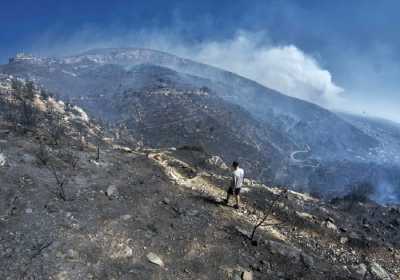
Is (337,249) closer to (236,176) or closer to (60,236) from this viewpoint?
(236,176)

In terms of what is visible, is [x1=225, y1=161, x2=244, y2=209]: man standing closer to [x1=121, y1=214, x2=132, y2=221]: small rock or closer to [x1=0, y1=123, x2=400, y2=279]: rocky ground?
[x1=0, y1=123, x2=400, y2=279]: rocky ground

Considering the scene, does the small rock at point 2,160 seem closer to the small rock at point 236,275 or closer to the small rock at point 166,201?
the small rock at point 166,201

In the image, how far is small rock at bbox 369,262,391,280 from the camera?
464 inches

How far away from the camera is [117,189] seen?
13188 mm

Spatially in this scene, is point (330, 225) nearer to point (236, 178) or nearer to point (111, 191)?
point (236, 178)

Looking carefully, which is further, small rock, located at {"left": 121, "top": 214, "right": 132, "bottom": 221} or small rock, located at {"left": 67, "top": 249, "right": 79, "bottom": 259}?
small rock, located at {"left": 121, "top": 214, "right": 132, "bottom": 221}

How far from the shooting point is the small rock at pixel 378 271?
11.8m

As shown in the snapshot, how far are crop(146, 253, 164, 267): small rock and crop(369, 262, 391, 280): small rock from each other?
8.41 m

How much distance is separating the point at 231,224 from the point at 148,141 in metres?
124

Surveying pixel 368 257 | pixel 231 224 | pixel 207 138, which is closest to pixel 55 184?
pixel 231 224

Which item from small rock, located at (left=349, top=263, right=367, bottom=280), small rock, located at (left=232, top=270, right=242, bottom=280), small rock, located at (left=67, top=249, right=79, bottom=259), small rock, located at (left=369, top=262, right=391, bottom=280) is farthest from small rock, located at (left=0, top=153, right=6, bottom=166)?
small rock, located at (left=369, top=262, right=391, bottom=280)

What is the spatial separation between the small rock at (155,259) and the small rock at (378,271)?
8.41 m

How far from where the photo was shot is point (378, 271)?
39.7ft

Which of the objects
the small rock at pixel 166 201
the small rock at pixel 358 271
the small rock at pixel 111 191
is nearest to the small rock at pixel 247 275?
the small rock at pixel 358 271
